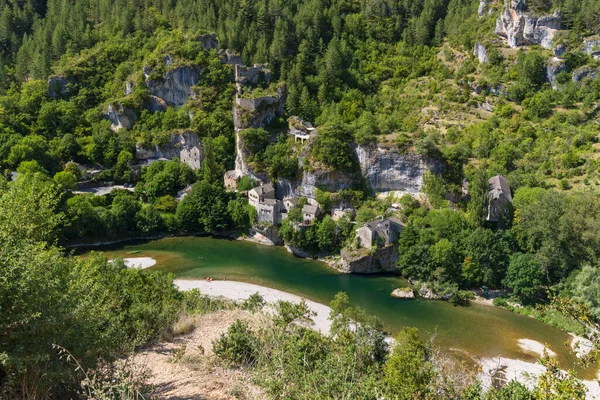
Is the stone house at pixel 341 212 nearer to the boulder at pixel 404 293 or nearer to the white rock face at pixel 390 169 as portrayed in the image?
the white rock face at pixel 390 169

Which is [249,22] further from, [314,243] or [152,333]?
[152,333]

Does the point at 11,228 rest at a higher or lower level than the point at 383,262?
higher

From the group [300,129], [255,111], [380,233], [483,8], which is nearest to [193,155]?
[255,111]

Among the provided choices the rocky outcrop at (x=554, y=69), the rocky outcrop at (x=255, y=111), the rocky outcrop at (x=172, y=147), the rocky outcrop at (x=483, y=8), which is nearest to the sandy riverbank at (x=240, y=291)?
Result: the rocky outcrop at (x=172, y=147)

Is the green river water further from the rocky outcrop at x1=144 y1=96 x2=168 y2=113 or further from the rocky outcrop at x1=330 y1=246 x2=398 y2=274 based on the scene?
the rocky outcrop at x1=144 y1=96 x2=168 y2=113

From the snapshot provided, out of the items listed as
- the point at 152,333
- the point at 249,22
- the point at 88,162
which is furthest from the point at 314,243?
the point at 249,22
